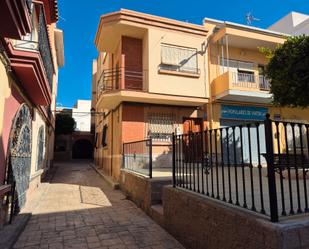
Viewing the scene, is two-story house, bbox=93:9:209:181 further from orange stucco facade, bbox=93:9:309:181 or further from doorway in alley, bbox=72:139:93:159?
doorway in alley, bbox=72:139:93:159

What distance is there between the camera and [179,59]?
40.0 ft

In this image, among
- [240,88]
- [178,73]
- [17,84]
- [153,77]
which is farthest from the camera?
[240,88]

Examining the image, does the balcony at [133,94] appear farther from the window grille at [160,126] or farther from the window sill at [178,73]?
the window sill at [178,73]

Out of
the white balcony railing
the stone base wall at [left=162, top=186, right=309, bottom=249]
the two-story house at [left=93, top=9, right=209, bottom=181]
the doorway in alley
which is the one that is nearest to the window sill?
the two-story house at [left=93, top=9, right=209, bottom=181]

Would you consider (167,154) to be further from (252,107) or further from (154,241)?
(154,241)

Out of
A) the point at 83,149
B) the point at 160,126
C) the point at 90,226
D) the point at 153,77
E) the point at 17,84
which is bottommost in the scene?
the point at 90,226

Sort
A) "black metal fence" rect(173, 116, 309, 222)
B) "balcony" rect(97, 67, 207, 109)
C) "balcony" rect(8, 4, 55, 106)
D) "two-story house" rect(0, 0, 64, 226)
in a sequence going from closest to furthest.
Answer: "black metal fence" rect(173, 116, 309, 222)
"two-story house" rect(0, 0, 64, 226)
"balcony" rect(8, 4, 55, 106)
"balcony" rect(97, 67, 207, 109)

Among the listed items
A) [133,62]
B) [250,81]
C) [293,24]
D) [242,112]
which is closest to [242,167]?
[133,62]

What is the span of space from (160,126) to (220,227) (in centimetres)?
880

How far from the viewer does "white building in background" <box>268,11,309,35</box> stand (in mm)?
17833

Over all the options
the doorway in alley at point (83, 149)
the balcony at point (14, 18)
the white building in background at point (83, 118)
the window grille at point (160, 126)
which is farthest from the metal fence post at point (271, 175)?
the white building in background at point (83, 118)

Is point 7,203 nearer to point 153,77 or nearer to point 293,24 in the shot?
point 153,77

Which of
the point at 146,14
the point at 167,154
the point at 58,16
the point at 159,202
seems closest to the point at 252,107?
the point at 167,154

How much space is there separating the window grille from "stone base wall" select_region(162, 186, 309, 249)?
21.9 feet
